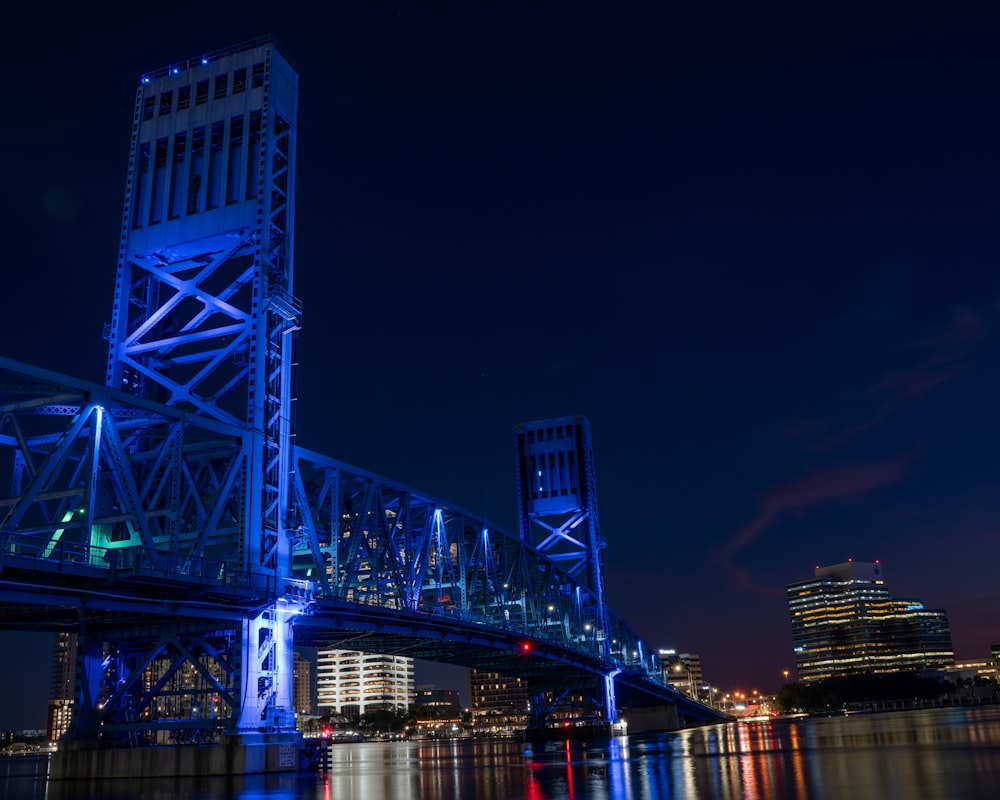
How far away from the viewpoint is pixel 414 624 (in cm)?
5966

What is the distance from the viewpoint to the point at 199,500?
42594mm

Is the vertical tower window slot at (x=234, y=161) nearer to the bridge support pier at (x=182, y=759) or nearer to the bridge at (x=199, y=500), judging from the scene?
the bridge at (x=199, y=500)

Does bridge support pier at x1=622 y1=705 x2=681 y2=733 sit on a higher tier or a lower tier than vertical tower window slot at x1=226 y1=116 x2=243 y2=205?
lower

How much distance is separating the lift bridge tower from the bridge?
0.40 ft

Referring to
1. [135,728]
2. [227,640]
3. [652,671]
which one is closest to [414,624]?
[227,640]

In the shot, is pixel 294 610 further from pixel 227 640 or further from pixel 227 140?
pixel 227 140

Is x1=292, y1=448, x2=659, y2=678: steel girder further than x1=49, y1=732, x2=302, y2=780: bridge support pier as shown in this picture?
Yes

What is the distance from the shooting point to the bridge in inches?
1390

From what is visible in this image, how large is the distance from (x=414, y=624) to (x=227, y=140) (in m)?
30.3

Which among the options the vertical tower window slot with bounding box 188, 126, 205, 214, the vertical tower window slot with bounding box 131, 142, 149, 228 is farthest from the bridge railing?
the vertical tower window slot with bounding box 131, 142, 149, 228

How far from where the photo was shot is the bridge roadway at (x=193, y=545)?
111 ft

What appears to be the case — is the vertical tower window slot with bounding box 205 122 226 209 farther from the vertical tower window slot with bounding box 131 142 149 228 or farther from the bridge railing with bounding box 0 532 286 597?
the bridge railing with bounding box 0 532 286 597

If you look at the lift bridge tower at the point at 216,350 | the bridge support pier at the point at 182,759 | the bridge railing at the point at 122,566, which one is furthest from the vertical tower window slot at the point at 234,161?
the bridge support pier at the point at 182,759

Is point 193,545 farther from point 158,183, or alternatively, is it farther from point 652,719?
point 652,719
